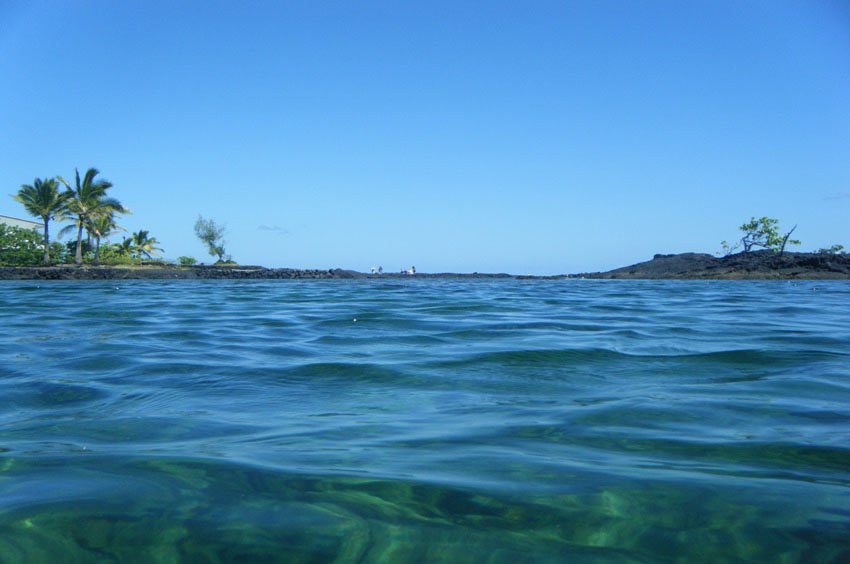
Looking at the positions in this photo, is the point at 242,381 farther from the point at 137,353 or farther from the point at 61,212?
the point at 61,212

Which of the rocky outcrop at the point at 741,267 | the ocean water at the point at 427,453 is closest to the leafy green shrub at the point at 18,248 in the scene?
the ocean water at the point at 427,453

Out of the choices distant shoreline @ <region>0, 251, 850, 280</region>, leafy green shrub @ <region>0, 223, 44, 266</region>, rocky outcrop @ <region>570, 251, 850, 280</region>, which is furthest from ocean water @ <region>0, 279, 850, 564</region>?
leafy green shrub @ <region>0, 223, 44, 266</region>

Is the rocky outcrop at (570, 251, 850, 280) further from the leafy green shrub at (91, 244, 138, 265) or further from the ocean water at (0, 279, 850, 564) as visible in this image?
the ocean water at (0, 279, 850, 564)

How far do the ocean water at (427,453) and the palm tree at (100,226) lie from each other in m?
43.7

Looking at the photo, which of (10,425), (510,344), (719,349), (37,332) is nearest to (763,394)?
(719,349)

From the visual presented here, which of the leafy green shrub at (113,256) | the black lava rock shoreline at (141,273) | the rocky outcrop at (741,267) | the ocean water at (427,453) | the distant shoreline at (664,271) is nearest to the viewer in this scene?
the ocean water at (427,453)

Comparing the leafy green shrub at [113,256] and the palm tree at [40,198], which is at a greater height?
the palm tree at [40,198]

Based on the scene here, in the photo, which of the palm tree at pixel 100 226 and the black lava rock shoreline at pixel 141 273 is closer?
the black lava rock shoreline at pixel 141 273

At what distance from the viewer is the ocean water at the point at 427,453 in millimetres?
1893

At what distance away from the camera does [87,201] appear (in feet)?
144

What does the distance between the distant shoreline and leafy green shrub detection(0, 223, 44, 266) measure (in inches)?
149

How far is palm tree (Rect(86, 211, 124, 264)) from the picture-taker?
44.9m

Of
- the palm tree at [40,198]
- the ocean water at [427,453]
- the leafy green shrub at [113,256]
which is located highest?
the palm tree at [40,198]

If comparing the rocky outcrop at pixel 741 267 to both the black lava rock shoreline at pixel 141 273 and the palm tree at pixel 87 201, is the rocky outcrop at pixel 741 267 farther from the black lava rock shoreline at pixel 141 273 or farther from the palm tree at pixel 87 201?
the palm tree at pixel 87 201
